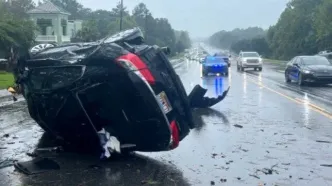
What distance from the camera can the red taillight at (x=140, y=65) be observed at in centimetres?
658

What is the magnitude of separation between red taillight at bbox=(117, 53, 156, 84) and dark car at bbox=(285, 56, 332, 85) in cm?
1857

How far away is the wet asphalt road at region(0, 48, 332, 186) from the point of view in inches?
243

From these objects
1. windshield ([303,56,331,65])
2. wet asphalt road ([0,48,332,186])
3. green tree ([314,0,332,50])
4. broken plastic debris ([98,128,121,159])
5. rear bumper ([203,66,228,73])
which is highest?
green tree ([314,0,332,50])

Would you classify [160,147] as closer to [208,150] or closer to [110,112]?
[110,112]

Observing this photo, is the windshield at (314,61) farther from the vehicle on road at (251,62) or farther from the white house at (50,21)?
the white house at (50,21)

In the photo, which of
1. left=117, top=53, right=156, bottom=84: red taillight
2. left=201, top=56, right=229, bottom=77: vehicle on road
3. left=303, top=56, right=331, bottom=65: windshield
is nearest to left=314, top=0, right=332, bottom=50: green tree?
left=201, top=56, right=229, bottom=77: vehicle on road

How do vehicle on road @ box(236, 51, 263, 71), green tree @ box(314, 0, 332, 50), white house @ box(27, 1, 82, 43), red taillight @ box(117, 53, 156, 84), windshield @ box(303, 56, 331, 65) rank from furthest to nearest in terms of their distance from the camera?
1. white house @ box(27, 1, 82, 43)
2. green tree @ box(314, 0, 332, 50)
3. vehicle on road @ box(236, 51, 263, 71)
4. windshield @ box(303, 56, 331, 65)
5. red taillight @ box(117, 53, 156, 84)

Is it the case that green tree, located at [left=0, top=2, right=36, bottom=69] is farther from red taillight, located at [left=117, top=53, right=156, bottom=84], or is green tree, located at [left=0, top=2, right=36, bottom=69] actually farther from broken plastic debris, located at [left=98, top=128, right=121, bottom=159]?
red taillight, located at [left=117, top=53, right=156, bottom=84]

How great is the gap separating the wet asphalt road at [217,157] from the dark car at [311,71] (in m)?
12.1

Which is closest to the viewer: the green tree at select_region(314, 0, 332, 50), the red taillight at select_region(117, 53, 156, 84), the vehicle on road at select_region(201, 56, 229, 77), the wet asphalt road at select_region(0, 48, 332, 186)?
the wet asphalt road at select_region(0, 48, 332, 186)

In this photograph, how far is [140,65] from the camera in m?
6.65

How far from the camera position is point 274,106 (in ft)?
48.5

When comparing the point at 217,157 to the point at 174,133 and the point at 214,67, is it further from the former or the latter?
the point at 214,67

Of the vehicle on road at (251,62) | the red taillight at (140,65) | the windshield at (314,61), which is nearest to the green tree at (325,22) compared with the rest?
the vehicle on road at (251,62)
